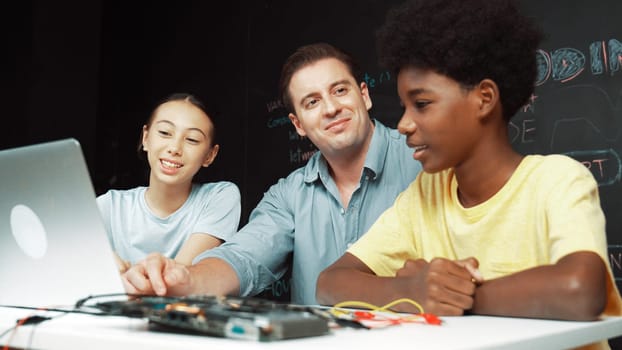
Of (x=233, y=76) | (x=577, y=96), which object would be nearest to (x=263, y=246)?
(x=577, y=96)

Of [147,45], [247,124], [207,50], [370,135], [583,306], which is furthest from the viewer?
[147,45]

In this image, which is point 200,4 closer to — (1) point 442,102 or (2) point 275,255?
(2) point 275,255

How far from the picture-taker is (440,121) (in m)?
1.24

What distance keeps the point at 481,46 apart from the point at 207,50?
2.45m

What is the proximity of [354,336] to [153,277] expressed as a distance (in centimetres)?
52

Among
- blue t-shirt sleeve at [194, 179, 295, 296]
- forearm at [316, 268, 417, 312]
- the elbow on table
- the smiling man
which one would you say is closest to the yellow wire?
forearm at [316, 268, 417, 312]

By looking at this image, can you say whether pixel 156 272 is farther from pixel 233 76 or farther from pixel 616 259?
pixel 233 76

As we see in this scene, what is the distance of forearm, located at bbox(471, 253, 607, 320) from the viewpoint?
92 centimetres

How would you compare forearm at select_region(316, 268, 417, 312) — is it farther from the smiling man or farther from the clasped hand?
the smiling man

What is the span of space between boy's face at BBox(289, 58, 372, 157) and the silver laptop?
1.08m

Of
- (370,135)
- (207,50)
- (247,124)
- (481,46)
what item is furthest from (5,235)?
(207,50)

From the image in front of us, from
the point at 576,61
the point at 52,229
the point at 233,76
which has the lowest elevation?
the point at 52,229

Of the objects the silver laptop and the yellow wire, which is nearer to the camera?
the silver laptop

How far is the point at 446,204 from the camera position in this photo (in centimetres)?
136
